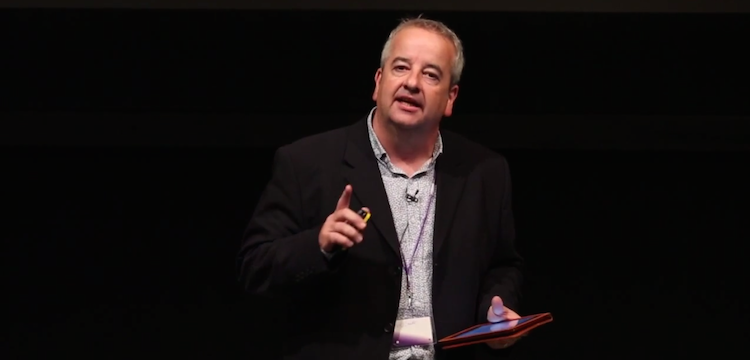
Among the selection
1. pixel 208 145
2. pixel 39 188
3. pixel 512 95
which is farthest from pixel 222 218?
pixel 512 95

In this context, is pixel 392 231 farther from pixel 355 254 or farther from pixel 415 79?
pixel 415 79

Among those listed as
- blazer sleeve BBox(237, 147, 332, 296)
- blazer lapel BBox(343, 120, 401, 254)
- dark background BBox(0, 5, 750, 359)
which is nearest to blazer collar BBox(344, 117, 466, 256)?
blazer lapel BBox(343, 120, 401, 254)

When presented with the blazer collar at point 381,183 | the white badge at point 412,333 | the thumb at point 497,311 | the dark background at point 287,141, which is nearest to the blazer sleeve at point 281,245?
the blazer collar at point 381,183

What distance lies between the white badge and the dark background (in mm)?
1674

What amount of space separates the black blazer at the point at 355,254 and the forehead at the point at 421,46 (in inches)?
6.9

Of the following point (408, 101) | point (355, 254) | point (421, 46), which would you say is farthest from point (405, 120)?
point (355, 254)

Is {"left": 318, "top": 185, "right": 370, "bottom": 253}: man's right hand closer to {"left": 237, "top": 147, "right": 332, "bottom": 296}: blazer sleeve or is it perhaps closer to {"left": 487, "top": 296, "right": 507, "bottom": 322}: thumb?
{"left": 237, "top": 147, "right": 332, "bottom": 296}: blazer sleeve

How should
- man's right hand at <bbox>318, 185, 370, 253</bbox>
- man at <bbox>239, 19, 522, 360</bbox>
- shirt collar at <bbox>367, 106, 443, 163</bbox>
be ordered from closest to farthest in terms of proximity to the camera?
man's right hand at <bbox>318, 185, 370, 253</bbox> < man at <bbox>239, 19, 522, 360</bbox> < shirt collar at <bbox>367, 106, 443, 163</bbox>

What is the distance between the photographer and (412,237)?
1.90 m

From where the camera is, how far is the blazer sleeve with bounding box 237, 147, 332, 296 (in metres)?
1.76

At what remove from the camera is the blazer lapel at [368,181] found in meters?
1.86

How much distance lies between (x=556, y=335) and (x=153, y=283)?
4.97ft

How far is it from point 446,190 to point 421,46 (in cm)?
28

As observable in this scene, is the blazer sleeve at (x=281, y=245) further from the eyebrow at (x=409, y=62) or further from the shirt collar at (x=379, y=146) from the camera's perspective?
the eyebrow at (x=409, y=62)
